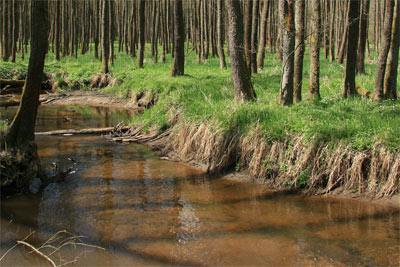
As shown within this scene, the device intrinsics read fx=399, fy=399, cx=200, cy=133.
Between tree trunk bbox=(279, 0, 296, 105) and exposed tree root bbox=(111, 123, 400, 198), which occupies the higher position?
tree trunk bbox=(279, 0, 296, 105)

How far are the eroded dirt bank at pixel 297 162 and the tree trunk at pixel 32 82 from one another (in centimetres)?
335

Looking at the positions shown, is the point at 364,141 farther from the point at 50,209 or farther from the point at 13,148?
the point at 13,148

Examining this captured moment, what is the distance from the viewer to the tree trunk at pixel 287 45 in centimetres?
888

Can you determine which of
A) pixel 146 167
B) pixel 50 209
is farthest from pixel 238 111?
pixel 50 209

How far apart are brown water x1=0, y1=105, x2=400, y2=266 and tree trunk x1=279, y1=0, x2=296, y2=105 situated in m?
2.75

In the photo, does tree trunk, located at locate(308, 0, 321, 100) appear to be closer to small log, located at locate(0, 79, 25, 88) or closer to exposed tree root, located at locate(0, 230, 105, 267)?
exposed tree root, located at locate(0, 230, 105, 267)

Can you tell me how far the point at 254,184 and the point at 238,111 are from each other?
1.81 meters

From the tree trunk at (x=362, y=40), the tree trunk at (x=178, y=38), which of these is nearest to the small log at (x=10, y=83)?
the tree trunk at (x=178, y=38)

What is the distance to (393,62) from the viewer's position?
9.53 m

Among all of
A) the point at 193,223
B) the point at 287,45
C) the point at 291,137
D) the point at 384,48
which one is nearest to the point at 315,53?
the point at 287,45

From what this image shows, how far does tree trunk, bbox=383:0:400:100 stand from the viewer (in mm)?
9367

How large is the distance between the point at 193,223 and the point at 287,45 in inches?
197

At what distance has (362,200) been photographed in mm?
6488

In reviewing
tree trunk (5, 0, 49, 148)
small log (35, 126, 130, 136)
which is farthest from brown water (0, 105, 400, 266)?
small log (35, 126, 130, 136)
